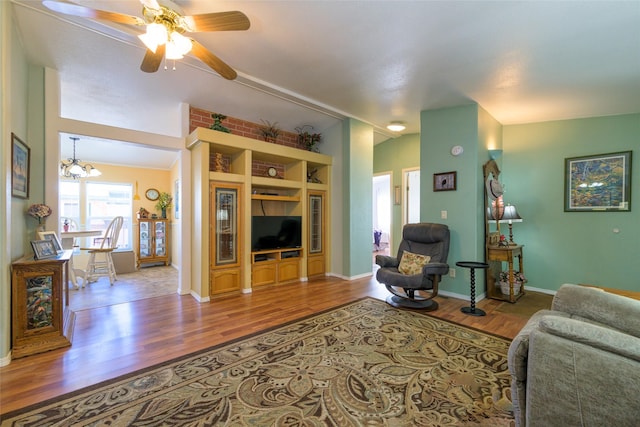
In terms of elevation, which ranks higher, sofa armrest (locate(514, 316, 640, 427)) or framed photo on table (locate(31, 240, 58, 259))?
framed photo on table (locate(31, 240, 58, 259))

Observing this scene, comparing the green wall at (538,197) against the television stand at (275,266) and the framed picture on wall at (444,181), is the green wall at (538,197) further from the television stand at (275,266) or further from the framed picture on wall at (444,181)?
the television stand at (275,266)

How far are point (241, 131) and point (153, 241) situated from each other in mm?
3673

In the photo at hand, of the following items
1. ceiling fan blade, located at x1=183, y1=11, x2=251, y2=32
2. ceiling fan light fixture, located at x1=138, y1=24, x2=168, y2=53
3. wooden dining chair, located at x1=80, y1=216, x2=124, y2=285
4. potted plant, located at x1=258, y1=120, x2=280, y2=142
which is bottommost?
wooden dining chair, located at x1=80, y1=216, x2=124, y2=285

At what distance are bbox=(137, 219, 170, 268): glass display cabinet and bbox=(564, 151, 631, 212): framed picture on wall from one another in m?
7.69

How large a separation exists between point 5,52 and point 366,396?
361 cm

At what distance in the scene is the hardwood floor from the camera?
1.90m

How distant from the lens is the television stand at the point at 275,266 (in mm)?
4125

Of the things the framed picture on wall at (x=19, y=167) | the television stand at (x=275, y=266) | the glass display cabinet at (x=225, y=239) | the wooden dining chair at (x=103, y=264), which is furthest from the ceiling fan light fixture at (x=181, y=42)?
the wooden dining chair at (x=103, y=264)

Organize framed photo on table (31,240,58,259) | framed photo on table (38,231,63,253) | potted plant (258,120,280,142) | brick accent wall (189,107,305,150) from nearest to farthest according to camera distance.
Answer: framed photo on table (31,240,58,259) → framed photo on table (38,231,63,253) → brick accent wall (189,107,305,150) → potted plant (258,120,280,142)

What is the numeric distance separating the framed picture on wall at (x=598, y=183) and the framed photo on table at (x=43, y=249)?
6.32 meters

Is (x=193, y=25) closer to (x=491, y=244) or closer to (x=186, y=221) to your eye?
(x=186, y=221)

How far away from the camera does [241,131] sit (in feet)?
14.5

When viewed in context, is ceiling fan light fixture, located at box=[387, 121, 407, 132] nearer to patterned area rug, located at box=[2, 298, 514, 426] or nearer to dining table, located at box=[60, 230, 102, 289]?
patterned area rug, located at box=[2, 298, 514, 426]

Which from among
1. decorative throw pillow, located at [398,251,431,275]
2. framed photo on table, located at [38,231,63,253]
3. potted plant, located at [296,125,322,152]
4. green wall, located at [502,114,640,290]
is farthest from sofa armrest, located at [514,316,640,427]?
potted plant, located at [296,125,322,152]
